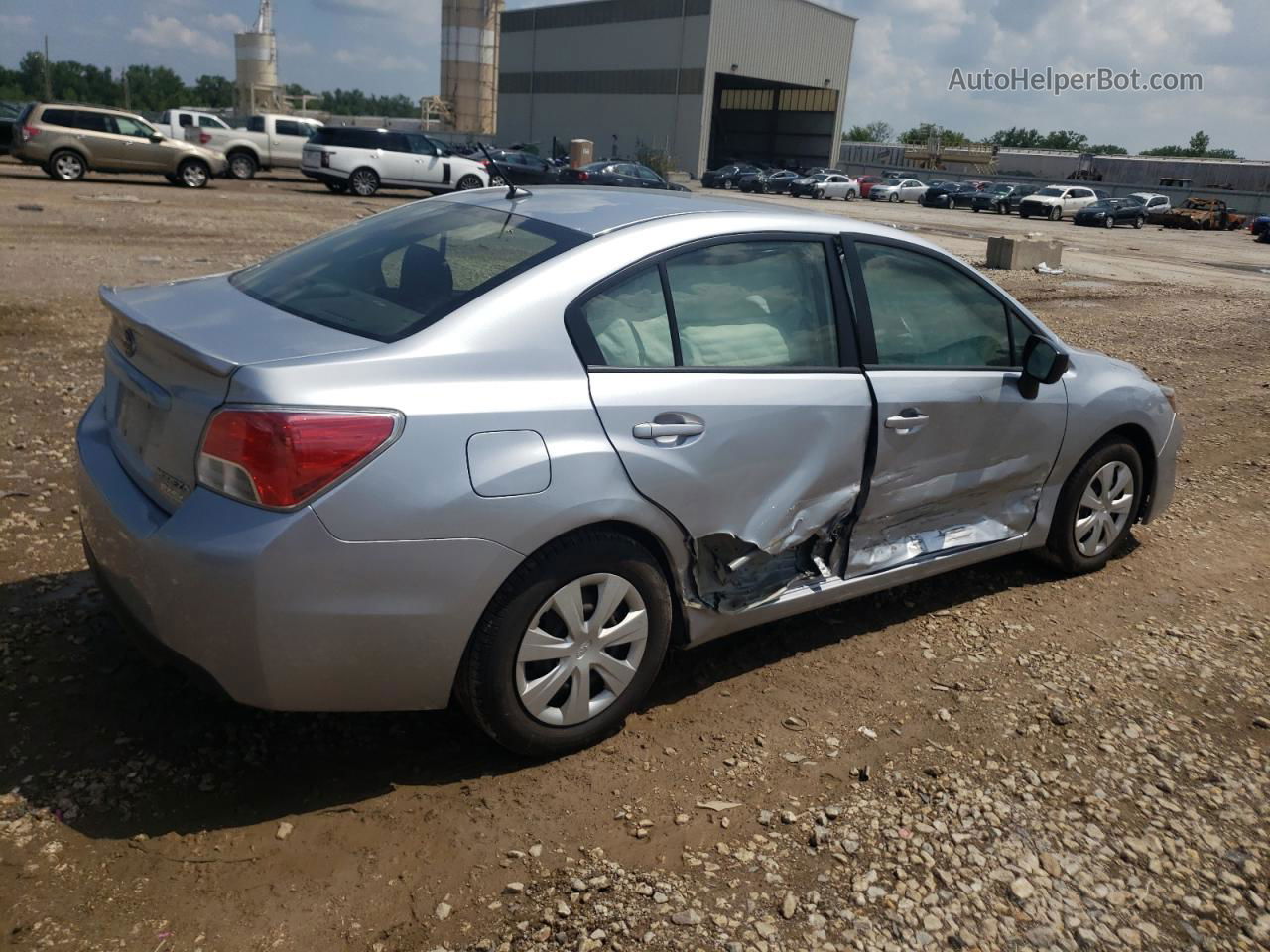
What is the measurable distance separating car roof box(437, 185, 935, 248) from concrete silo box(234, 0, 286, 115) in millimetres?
101369

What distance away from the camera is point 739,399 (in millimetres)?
3400

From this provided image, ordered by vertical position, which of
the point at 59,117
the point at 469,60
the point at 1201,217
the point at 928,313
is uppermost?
the point at 469,60

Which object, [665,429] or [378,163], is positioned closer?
[665,429]

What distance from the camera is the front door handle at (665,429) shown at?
313 centimetres

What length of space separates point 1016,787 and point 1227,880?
60 centimetres

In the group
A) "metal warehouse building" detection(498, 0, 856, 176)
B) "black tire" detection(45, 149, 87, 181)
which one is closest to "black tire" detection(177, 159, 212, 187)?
"black tire" detection(45, 149, 87, 181)

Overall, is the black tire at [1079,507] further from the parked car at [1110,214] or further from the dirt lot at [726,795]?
the parked car at [1110,214]

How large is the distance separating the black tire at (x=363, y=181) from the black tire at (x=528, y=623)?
86.9 ft

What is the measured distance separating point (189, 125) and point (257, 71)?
245ft

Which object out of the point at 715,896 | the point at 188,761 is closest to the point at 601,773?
the point at 715,896

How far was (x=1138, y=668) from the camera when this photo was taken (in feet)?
13.5

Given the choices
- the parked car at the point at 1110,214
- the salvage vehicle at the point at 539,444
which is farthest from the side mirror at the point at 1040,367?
the parked car at the point at 1110,214

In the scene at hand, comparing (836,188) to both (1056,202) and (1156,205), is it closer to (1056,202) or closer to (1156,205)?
(1056,202)

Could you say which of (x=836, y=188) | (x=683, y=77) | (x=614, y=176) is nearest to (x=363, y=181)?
(x=614, y=176)
